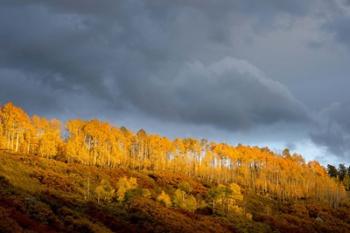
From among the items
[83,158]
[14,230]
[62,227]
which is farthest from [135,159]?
[14,230]

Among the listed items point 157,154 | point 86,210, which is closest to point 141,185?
point 86,210

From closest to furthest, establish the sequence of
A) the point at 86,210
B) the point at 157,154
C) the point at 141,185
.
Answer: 1. the point at 86,210
2. the point at 141,185
3. the point at 157,154

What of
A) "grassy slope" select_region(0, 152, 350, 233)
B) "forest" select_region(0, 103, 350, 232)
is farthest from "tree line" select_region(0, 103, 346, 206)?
"grassy slope" select_region(0, 152, 350, 233)

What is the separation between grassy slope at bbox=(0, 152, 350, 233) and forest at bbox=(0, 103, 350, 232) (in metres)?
0.18

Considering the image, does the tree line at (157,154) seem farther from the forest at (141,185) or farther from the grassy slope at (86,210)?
the grassy slope at (86,210)

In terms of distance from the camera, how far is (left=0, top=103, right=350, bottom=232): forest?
55062mm

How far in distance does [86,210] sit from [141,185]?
4482cm

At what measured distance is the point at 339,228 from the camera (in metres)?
95.2

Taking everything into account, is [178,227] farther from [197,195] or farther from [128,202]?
[197,195]

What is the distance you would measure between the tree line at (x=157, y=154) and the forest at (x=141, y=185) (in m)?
0.41

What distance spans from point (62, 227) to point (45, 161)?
5836cm

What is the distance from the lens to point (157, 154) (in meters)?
158

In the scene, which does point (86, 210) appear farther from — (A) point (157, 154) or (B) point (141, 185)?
(A) point (157, 154)

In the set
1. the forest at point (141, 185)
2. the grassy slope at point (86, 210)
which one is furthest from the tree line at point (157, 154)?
the grassy slope at point (86, 210)
